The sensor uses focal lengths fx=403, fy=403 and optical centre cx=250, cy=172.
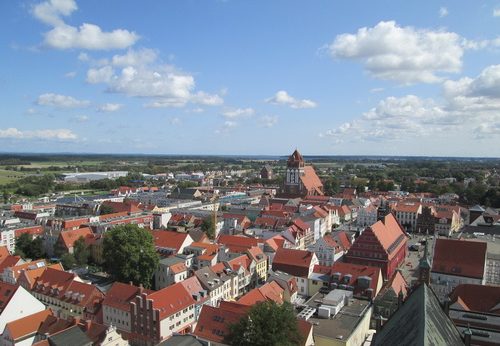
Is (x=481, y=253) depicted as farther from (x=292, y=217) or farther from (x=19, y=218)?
(x=19, y=218)

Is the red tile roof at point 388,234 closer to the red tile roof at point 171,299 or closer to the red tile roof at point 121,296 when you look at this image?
the red tile roof at point 171,299

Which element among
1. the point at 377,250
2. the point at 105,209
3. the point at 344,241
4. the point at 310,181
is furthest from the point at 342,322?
the point at 310,181

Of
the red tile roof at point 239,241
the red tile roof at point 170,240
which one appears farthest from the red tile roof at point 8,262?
the red tile roof at point 239,241

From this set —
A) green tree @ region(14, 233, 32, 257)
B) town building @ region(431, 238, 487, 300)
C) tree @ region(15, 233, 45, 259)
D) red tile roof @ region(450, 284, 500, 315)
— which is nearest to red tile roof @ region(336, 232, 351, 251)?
town building @ region(431, 238, 487, 300)

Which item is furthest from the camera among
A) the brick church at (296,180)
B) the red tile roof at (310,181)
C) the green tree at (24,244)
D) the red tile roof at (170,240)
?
the red tile roof at (310,181)

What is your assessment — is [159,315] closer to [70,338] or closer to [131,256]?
[70,338]
